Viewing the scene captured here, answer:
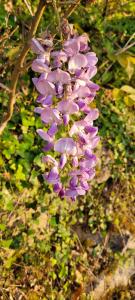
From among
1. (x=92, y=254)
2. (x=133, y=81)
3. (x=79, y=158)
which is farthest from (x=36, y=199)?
(x=133, y=81)

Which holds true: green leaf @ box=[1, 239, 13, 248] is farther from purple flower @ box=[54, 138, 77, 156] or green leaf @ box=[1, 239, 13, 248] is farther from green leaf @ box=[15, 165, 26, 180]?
purple flower @ box=[54, 138, 77, 156]

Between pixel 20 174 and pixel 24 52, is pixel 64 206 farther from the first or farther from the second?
pixel 24 52

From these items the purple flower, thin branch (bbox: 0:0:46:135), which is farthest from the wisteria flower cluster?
thin branch (bbox: 0:0:46:135)

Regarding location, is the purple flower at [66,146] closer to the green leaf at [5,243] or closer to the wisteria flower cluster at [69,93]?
the wisteria flower cluster at [69,93]

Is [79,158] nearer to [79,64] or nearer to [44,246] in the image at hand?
[79,64]

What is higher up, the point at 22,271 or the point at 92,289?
the point at 22,271

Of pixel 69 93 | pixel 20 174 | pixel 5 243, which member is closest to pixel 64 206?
pixel 20 174

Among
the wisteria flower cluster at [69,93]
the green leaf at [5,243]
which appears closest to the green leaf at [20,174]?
the green leaf at [5,243]
